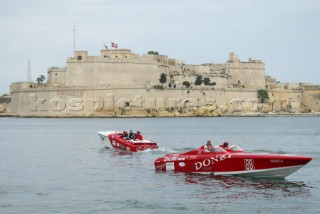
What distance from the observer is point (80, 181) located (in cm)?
1945

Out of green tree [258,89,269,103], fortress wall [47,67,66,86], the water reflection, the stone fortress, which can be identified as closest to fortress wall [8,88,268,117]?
the stone fortress

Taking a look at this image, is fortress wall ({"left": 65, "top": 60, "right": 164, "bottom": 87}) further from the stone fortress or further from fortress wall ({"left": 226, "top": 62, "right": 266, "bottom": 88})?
fortress wall ({"left": 226, "top": 62, "right": 266, "bottom": 88})

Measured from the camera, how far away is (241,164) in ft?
63.2

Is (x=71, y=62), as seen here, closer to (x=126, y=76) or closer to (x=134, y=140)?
(x=126, y=76)

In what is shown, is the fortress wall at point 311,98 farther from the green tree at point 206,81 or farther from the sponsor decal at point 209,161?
the sponsor decal at point 209,161

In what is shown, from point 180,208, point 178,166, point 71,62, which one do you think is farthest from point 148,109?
point 180,208

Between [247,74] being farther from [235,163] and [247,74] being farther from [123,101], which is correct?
[235,163]

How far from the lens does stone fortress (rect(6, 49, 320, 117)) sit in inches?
3009

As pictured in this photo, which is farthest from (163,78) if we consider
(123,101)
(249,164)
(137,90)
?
(249,164)

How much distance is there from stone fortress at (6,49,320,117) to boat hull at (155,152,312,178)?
183ft

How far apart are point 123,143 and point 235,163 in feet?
32.1

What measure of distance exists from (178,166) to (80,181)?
3.07 metres

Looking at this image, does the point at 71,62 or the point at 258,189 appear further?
the point at 71,62

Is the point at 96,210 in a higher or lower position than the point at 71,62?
lower
